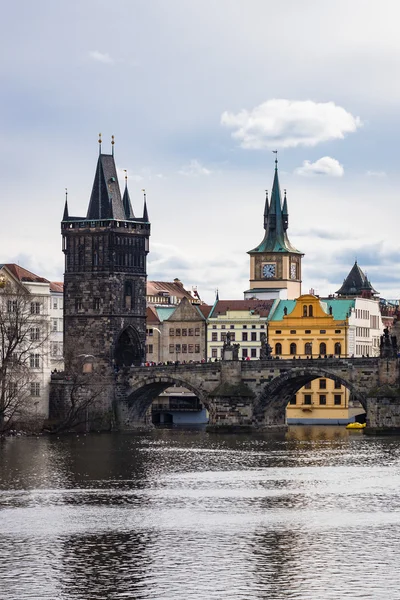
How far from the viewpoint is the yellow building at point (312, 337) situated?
17438cm

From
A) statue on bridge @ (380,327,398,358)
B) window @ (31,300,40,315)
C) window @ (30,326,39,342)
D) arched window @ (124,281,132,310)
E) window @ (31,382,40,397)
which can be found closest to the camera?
window @ (30,326,39,342)

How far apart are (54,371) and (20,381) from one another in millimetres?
19777

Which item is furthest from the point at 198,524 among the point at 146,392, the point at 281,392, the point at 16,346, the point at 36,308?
the point at 146,392

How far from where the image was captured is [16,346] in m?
138

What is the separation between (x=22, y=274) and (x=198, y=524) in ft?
241

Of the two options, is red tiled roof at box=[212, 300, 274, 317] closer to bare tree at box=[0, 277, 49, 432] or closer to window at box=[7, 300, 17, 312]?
bare tree at box=[0, 277, 49, 432]

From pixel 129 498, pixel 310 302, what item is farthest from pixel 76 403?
pixel 129 498

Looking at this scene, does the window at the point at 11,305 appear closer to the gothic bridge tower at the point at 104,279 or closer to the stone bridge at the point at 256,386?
the gothic bridge tower at the point at 104,279

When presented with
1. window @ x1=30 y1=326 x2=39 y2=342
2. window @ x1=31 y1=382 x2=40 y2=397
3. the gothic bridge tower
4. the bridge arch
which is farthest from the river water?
the gothic bridge tower

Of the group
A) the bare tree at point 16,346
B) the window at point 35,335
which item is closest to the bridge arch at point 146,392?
the bare tree at point 16,346

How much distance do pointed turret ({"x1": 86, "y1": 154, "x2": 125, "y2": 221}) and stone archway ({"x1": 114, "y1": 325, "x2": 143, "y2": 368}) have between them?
10.8 m

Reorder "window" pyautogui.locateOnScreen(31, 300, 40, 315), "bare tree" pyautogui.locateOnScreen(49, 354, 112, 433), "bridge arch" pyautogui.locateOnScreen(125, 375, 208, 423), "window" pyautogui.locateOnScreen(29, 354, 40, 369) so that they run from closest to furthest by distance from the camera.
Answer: "window" pyautogui.locateOnScreen(31, 300, 40, 315) → "window" pyautogui.locateOnScreen(29, 354, 40, 369) → "bare tree" pyautogui.locateOnScreen(49, 354, 112, 433) → "bridge arch" pyautogui.locateOnScreen(125, 375, 208, 423)

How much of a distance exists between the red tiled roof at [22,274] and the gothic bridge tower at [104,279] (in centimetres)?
913

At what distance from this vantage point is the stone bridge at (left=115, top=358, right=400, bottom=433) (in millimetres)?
140875
